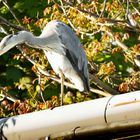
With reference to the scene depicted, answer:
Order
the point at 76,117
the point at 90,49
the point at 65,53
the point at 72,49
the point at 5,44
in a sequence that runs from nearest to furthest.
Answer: the point at 76,117, the point at 5,44, the point at 65,53, the point at 72,49, the point at 90,49

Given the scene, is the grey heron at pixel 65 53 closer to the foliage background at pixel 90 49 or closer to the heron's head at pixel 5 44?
the heron's head at pixel 5 44

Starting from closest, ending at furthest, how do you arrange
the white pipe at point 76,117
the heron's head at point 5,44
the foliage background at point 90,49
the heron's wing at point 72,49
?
the white pipe at point 76,117 → the heron's head at point 5,44 → the heron's wing at point 72,49 → the foliage background at point 90,49

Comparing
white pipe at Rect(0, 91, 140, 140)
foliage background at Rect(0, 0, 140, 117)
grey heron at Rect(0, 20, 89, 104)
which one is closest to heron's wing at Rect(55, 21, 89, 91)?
grey heron at Rect(0, 20, 89, 104)

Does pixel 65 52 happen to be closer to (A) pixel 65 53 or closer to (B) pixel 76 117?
(A) pixel 65 53

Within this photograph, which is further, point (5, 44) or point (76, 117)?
point (5, 44)

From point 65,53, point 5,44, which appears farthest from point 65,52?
point 5,44

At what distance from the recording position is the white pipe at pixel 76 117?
3.73 meters

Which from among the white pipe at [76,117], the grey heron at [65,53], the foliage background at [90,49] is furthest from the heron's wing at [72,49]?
the white pipe at [76,117]

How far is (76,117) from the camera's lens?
3877mm

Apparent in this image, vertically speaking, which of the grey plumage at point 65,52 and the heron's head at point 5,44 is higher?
the heron's head at point 5,44


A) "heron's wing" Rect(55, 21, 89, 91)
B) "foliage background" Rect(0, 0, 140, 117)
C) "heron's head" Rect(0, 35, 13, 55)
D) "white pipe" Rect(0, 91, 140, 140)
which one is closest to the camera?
"white pipe" Rect(0, 91, 140, 140)

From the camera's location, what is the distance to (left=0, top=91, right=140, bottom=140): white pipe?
373 centimetres

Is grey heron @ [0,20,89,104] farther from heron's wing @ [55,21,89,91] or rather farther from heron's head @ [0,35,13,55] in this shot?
heron's head @ [0,35,13,55]

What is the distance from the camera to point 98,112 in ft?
12.5
